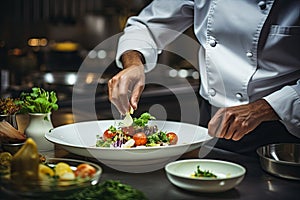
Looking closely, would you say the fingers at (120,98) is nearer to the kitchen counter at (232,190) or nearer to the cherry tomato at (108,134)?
the cherry tomato at (108,134)

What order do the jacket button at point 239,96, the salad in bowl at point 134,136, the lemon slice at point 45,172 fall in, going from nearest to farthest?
the lemon slice at point 45,172 < the salad in bowl at point 134,136 < the jacket button at point 239,96

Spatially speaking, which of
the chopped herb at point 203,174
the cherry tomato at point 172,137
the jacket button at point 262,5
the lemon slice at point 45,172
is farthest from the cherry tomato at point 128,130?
the jacket button at point 262,5

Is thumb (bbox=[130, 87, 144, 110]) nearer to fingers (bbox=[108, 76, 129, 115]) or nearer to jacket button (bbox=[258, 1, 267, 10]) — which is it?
fingers (bbox=[108, 76, 129, 115])

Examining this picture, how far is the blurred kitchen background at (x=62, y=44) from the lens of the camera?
3.70 meters

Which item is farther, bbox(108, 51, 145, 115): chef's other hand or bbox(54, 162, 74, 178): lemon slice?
bbox(108, 51, 145, 115): chef's other hand

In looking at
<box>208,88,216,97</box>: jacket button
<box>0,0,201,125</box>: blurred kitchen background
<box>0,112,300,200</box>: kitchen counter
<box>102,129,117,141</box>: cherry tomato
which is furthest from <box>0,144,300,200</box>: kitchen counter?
<box>0,0,201,125</box>: blurred kitchen background

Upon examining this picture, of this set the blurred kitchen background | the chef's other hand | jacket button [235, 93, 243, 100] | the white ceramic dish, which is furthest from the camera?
the blurred kitchen background

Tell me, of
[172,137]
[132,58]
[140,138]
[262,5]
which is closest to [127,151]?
[140,138]

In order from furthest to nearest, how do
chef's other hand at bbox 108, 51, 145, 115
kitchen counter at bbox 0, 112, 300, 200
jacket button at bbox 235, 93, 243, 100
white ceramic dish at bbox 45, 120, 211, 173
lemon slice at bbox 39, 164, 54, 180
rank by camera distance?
jacket button at bbox 235, 93, 243, 100, chef's other hand at bbox 108, 51, 145, 115, white ceramic dish at bbox 45, 120, 211, 173, kitchen counter at bbox 0, 112, 300, 200, lemon slice at bbox 39, 164, 54, 180

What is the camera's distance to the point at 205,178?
42.8 inches

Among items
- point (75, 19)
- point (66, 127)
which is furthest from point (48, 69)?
point (66, 127)

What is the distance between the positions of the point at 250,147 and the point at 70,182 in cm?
85

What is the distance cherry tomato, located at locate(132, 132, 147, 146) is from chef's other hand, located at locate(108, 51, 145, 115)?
0.34ft

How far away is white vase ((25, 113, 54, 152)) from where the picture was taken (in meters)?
1.45
